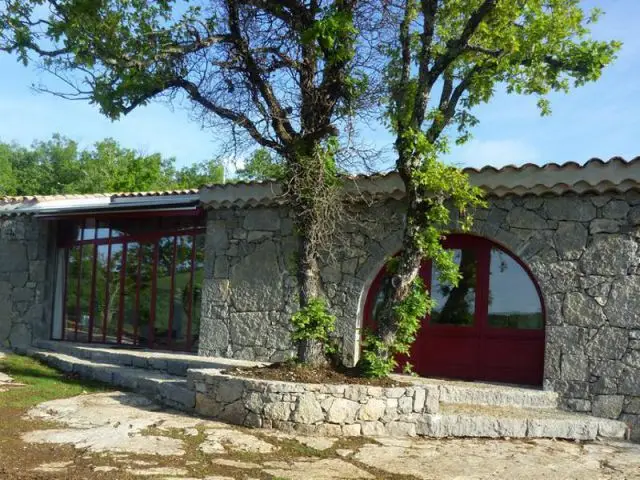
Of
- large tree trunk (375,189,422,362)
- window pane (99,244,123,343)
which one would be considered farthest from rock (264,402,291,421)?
window pane (99,244,123,343)

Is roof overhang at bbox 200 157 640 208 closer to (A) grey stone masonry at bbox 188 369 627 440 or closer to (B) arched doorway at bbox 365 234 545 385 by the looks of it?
(B) arched doorway at bbox 365 234 545 385

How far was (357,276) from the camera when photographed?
9.11 metres

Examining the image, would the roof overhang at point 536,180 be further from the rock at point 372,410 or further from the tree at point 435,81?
the rock at point 372,410

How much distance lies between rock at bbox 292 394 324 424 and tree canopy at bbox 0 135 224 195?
63.2ft

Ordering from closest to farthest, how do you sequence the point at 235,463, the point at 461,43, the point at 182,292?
the point at 235,463 → the point at 461,43 → the point at 182,292

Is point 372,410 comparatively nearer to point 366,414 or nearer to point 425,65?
point 366,414

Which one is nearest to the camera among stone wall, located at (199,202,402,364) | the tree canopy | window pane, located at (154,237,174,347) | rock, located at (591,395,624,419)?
rock, located at (591,395,624,419)

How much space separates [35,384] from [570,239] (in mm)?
7016

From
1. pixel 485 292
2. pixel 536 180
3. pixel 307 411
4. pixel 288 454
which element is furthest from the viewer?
pixel 485 292

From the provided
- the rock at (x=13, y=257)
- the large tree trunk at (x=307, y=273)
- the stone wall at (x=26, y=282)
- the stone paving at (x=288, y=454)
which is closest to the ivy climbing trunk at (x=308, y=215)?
the large tree trunk at (x=307, y=273)

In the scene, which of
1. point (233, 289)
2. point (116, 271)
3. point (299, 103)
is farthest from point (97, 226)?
point (299, 103)

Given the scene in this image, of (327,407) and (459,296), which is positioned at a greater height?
(459,296)

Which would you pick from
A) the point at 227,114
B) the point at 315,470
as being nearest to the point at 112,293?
the point at 227,114

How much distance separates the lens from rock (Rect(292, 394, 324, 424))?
661cm
